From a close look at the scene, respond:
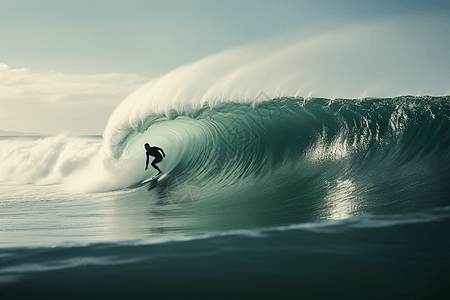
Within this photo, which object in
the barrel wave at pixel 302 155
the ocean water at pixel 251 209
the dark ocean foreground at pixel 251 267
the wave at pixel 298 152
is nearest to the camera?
the dark ocean foreground at pixel 251 267

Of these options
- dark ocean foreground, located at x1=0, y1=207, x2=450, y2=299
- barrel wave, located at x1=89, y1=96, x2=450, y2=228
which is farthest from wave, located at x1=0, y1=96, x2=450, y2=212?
dark ocean foreground, located at x1=0, y1=207, x2=450, y2=299

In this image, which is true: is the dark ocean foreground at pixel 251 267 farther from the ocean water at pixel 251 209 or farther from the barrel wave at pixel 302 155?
the barrel wave at pixel 302 155

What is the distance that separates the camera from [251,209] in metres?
5.52

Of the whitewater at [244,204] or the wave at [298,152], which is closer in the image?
the whitewater at [244,204]

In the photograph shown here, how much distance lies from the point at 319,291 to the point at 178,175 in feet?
27.8

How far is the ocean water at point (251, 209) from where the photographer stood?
2.50 meters

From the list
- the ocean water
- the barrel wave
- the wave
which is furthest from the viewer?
the wave

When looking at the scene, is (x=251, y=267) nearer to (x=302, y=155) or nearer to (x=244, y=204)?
(x=244, y=204)

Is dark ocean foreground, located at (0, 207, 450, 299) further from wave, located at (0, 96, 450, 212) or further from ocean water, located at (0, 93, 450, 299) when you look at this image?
wave, located at (0, 96, 450, 212)

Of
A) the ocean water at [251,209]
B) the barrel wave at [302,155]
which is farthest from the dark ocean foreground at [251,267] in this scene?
the barrel wave at [302,155]

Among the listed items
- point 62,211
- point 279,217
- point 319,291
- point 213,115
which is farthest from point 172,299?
point 213,115

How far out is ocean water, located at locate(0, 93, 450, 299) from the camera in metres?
2.50

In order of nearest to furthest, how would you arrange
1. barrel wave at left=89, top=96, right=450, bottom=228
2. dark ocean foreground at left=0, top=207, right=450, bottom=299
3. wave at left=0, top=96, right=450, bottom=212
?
dark ocean foreground at left=0, top=207, right=450, bottom=299 → barrel wave at left=89, top=96, right=450, bottom=228 → wave at left=0, top=96, right=450, bottom=212

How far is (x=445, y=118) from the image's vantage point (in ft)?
27.9
